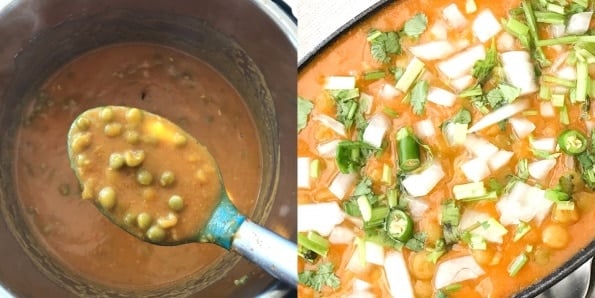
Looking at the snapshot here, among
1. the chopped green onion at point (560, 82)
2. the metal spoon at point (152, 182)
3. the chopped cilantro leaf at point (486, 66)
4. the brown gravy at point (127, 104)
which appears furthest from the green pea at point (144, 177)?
the chopped green onion at point (560, 82)

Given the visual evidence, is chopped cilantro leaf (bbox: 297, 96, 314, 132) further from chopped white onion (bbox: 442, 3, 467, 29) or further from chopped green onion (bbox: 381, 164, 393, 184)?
chopped white onion (bbox: 442, 3, 467, 29)

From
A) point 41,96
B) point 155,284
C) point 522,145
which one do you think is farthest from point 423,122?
point 41,96

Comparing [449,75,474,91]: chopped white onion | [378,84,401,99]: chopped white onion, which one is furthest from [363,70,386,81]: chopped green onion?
[449,75,474,91]: chopped white onion

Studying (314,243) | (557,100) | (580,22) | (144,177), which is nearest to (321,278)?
(314,243)

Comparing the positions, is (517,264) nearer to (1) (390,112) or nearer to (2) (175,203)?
(1) (390,112)

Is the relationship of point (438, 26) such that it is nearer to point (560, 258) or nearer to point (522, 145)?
point (522, 145)
